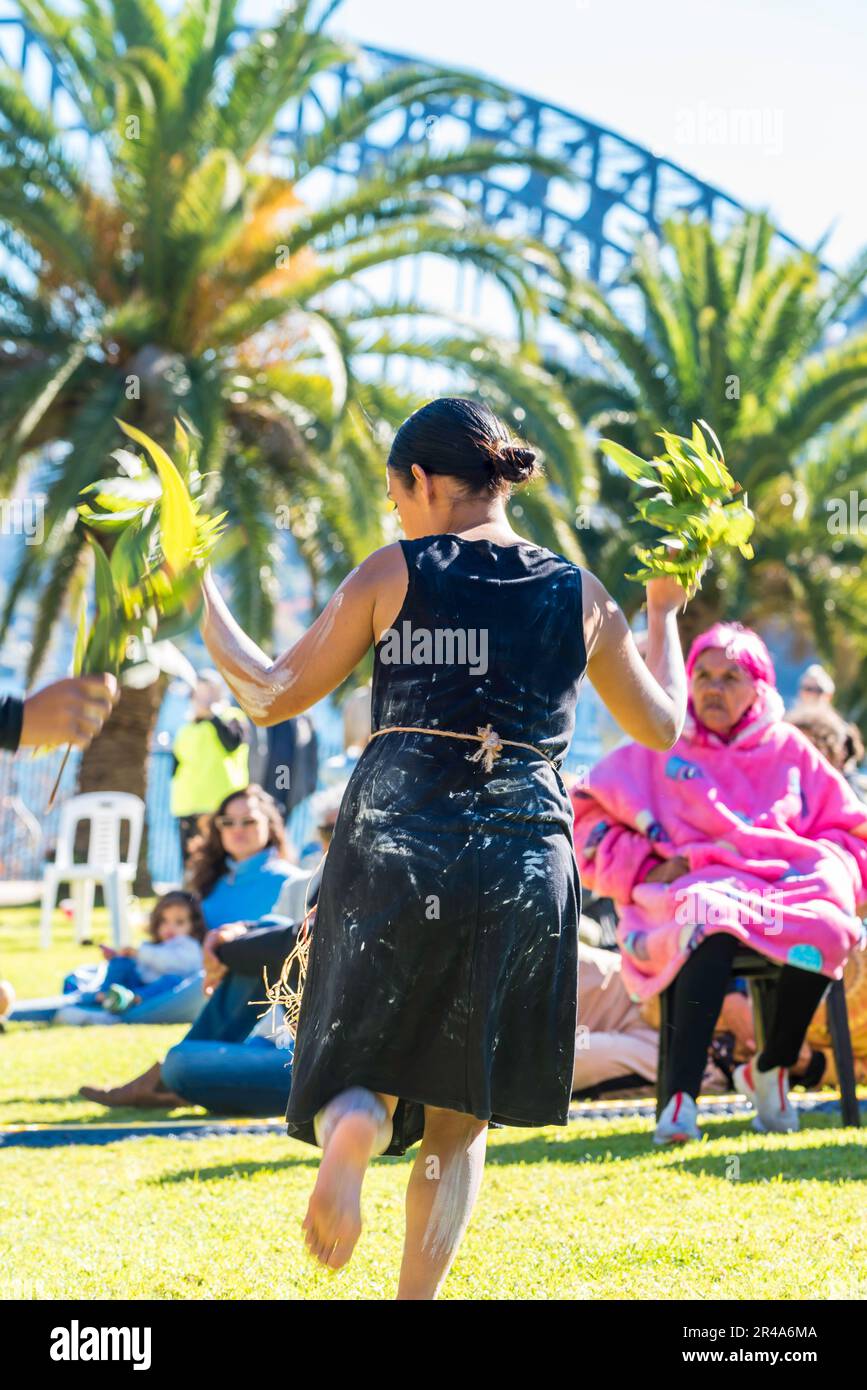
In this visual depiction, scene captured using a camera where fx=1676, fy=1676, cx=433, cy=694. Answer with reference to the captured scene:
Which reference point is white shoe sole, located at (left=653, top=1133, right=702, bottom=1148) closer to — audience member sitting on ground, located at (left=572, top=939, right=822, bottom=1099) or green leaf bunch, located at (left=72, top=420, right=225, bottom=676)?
audience member sitting on ground, located at (left=572, top=939, right=822, bottom=1099)

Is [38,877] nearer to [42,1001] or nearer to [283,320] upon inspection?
[283,320]

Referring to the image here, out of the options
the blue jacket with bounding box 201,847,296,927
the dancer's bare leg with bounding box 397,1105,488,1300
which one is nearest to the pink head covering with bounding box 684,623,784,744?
the blue jacket with bounding box 201,847,296,927

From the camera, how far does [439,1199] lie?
3.05 meters

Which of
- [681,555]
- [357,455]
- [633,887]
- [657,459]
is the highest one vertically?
[357,455]

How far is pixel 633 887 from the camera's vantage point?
614 cm

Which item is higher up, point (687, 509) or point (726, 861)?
point (687, 509)

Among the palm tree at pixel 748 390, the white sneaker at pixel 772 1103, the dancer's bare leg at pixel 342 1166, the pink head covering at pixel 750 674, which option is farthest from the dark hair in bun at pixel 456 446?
the palm tree at pixel 748 390

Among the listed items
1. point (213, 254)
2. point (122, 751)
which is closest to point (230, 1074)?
point (213, 254)

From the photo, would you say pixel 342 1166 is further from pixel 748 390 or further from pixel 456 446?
pixel 748 390

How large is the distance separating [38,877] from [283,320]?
9.16 meters

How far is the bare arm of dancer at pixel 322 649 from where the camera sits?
3178 mm

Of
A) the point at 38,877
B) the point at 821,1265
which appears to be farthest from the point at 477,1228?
the point at 38,877

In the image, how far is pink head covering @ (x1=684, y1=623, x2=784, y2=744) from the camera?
6238 millimetres

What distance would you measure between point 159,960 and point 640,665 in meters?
6.32
